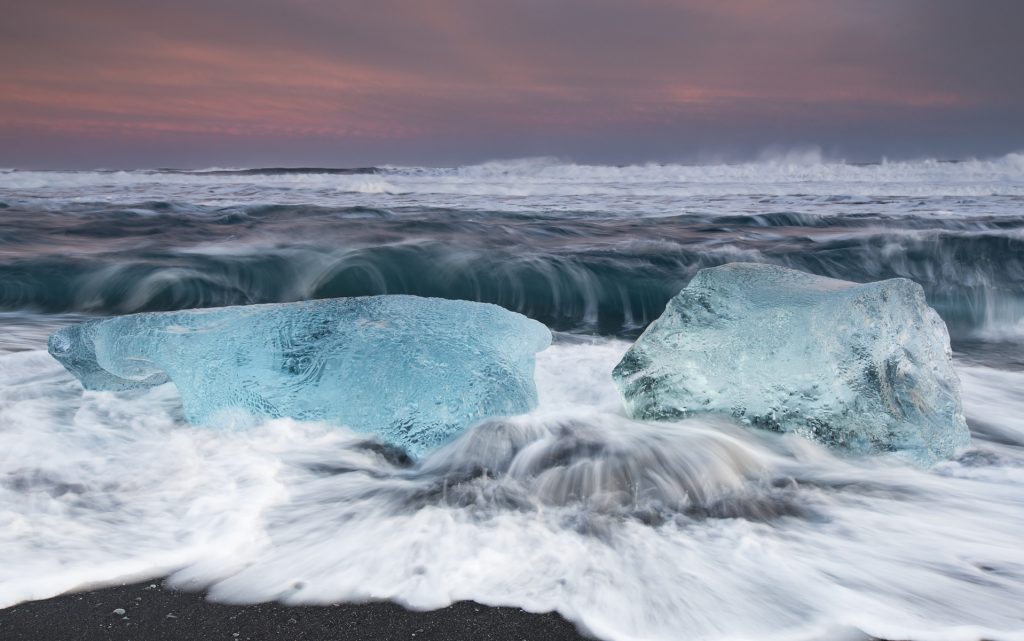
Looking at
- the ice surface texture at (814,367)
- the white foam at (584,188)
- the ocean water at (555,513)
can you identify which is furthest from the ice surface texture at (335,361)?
the white foam at (584,188)

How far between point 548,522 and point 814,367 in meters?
1.37

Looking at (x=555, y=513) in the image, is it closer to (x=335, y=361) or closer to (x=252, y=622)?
(x=252, y=622)

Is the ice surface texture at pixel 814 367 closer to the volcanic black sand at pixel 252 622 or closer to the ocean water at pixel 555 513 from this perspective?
the ocean water at pixel 555 513

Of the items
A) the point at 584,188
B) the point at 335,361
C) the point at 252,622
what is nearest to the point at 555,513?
the point at 252,622

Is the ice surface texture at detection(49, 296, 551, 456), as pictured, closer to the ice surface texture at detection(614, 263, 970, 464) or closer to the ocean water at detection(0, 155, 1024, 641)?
the ocean water at detection(0, 155, 1024, 641)

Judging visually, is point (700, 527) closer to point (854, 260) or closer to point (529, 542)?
point (529, 542)

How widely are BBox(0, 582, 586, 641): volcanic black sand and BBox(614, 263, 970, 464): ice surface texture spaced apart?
1.47 m

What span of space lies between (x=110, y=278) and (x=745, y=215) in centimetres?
914

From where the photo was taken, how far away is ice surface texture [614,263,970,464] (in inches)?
110

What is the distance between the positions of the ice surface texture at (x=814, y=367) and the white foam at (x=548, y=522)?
13 centimetres

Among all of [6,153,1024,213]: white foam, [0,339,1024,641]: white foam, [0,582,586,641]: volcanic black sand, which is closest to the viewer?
[0,582,586,641]: volcanic black sand

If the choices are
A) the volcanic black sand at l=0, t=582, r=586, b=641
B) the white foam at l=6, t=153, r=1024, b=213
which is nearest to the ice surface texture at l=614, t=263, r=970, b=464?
the volcanic black sand at l=0, t=582, r=586, b=641

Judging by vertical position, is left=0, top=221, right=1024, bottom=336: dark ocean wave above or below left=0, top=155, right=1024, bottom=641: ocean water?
above

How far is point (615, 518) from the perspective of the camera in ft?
7.14
